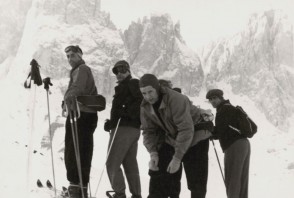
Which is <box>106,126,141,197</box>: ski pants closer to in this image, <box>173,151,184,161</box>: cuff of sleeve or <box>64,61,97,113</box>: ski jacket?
<box>64,61,97,113</box>: ski jacket

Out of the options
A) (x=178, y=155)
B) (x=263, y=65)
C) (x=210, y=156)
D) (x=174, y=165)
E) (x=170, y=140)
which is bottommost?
(x=210, y=156)

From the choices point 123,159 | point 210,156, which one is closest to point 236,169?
point 123,159

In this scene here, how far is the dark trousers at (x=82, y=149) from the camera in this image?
227 inches

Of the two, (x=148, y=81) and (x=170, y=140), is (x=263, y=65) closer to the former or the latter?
(x=170, y=140)

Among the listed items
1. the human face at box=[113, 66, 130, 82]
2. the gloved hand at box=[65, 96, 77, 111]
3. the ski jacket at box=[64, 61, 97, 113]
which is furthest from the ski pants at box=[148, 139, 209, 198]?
the human face at box=[113, 66, 130, 82]

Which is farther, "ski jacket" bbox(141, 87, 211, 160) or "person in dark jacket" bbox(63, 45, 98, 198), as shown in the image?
"person in dark jacket" bbox(63, 45, 98, 198)

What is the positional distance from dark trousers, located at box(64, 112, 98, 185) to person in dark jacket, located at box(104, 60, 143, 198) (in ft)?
1.08

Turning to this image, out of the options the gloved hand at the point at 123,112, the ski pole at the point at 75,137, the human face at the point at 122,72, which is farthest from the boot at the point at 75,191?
the human face at the point at 122,72

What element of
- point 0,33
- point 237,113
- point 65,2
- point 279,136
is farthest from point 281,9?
point 237,113

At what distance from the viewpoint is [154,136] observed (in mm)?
4629

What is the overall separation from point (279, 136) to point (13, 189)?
158 m

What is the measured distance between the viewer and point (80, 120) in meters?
5.90

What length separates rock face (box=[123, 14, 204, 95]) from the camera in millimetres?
158250

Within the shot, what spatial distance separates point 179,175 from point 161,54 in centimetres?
15671
